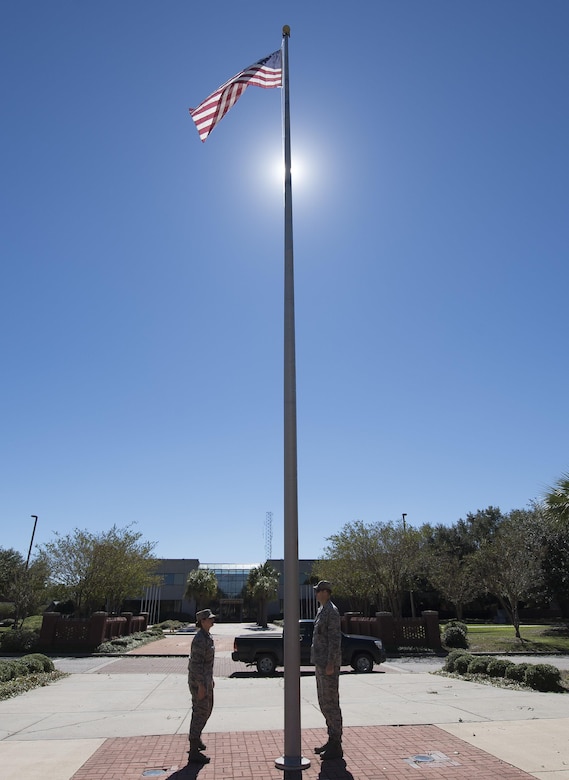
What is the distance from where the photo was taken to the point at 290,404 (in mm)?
7684

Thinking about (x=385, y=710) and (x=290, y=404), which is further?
(x=385, y=710)

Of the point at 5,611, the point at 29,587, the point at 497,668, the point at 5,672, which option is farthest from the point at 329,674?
the point at 5,611

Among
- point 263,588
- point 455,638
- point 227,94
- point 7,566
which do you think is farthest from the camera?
point 263,588

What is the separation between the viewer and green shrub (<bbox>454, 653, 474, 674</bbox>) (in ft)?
48.3

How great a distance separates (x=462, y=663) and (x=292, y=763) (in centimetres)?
1023

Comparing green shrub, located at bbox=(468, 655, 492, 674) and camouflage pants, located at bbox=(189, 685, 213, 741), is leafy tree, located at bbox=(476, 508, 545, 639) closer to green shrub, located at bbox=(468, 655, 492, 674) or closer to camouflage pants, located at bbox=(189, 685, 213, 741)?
green shrub, located at bbox=(468, 655, 492, 674)

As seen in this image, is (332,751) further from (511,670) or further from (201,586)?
(201,586)

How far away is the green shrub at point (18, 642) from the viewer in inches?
996

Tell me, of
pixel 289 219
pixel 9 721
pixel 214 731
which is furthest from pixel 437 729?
pixel 289 219

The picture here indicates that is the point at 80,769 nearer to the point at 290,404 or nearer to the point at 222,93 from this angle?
the point at 290,404

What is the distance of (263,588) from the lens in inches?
2110

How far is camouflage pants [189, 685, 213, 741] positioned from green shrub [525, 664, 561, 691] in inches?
319

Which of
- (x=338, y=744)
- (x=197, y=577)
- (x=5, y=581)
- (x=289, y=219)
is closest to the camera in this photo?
(x=338, y=744)

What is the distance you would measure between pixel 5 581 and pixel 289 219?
1926 inches
